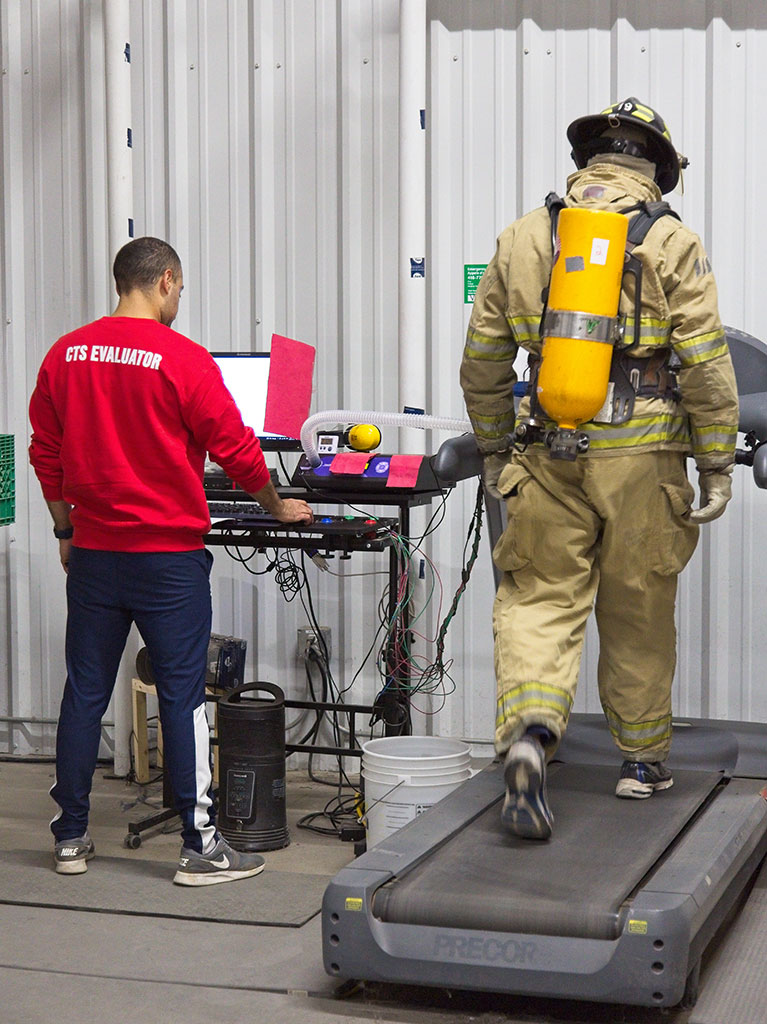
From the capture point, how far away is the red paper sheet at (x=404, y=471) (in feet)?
13.9

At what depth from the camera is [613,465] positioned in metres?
3.44

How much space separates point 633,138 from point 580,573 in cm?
116

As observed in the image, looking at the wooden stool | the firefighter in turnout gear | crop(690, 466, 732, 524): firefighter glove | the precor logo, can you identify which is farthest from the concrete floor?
crop(690, 466, 732, 524): firefighter glove

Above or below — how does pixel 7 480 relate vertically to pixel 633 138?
below

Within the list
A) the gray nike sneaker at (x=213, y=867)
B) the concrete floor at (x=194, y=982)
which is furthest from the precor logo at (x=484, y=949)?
the gray nike sneaker at (x=213, y=867)

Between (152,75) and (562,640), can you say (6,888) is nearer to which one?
(562,640)

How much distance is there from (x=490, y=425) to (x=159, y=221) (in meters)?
2.18

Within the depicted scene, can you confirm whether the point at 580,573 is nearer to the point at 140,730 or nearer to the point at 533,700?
the point at 533,700

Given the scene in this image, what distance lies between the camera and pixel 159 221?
17.5ft

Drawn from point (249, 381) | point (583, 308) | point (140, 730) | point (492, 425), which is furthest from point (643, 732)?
point (140, 730)

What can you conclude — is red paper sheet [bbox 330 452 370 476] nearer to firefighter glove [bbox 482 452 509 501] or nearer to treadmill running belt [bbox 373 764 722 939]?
firefighter glove [bbox 482 452 509 501]

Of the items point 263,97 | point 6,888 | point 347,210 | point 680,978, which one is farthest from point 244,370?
point 680,978

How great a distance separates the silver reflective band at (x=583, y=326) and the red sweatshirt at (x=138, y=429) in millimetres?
986

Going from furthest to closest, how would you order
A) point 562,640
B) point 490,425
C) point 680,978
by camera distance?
point 490,425 < point 562,640 < point 680,978
